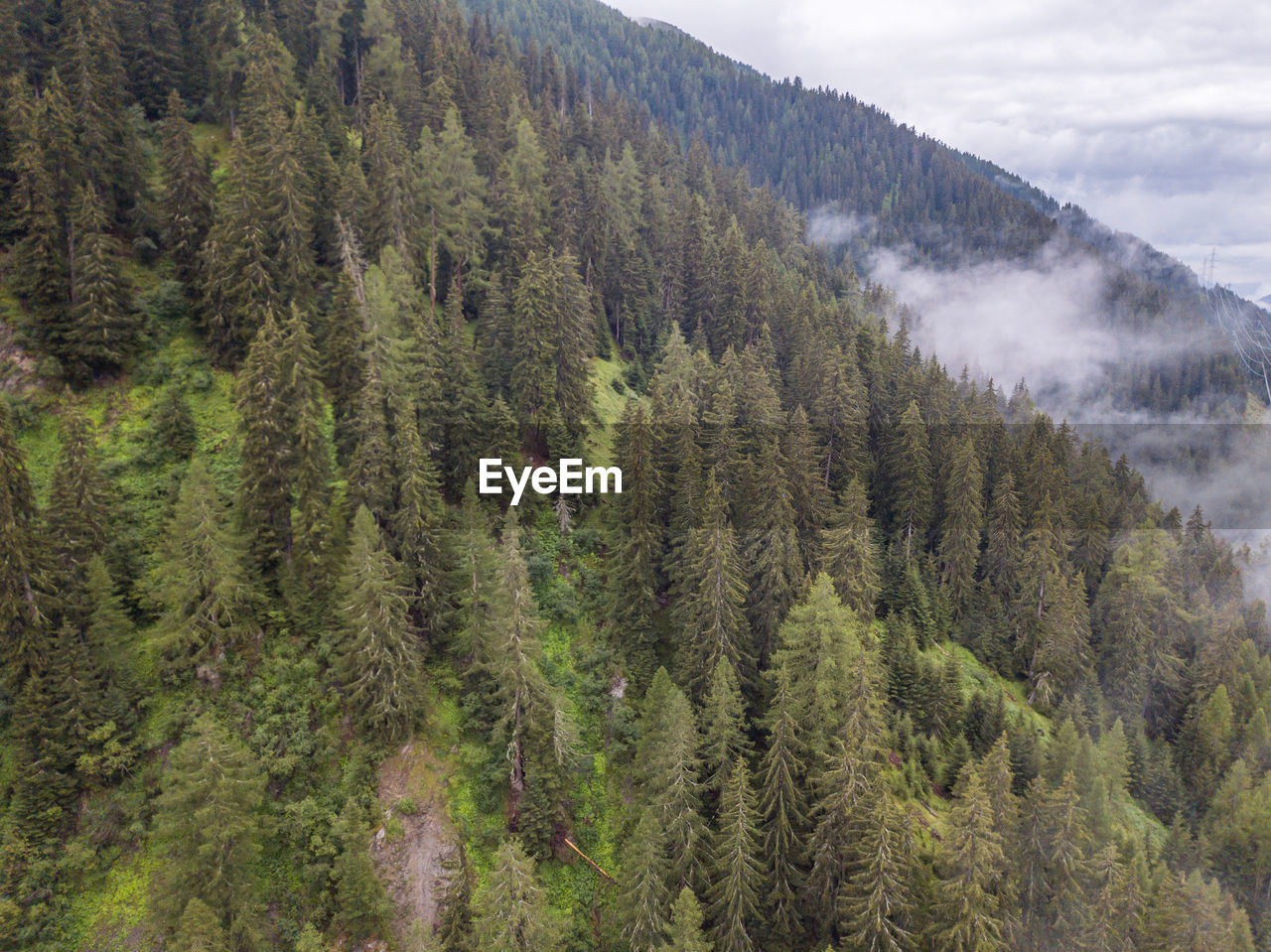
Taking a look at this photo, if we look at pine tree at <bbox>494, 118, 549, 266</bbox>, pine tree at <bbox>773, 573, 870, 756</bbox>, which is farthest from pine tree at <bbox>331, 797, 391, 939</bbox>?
pine tree at <bbox>494, 118, 549, 266</bbox>

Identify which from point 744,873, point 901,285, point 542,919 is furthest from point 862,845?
point 901,285

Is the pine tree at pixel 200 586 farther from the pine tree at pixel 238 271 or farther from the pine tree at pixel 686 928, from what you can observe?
the pine tree at pixel 686 928

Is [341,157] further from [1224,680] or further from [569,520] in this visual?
[1224,680]

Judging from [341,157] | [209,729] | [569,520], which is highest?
[341,157]

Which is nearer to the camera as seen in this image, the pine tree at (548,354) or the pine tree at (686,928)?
the pine tree at (686,928)

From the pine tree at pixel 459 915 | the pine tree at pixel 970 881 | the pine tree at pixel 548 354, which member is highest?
the pine tree at pixel 548 354

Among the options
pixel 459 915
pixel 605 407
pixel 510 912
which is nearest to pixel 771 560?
pixel 510 912

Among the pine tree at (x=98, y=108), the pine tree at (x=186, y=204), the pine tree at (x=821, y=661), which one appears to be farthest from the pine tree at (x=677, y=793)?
the pine tree at (x=98, y=108)
